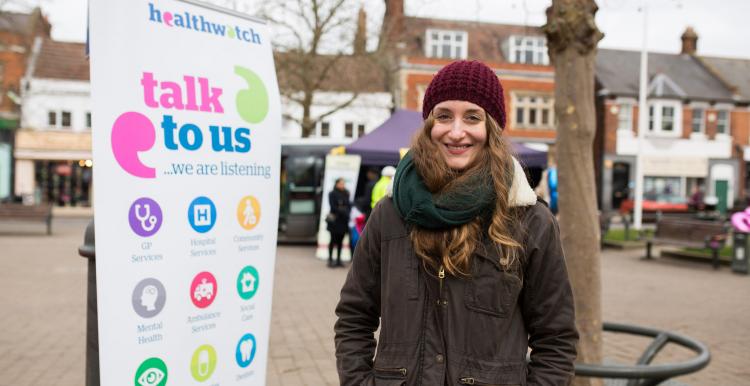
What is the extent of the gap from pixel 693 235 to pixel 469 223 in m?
13.4

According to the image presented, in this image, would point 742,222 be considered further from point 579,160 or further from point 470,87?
point 470,87

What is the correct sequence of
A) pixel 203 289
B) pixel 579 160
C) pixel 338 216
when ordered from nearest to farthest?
1. pixel 203 289
2. pixel 579 160
3. pixel 338 216

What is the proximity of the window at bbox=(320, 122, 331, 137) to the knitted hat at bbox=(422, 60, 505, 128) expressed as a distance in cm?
3365

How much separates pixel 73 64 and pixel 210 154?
35771 mm

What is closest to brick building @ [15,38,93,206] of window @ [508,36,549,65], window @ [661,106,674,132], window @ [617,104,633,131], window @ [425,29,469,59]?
window @ [425,29,469,59]

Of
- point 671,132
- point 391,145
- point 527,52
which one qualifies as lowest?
point 391,145

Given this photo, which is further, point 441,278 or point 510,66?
point 510,66

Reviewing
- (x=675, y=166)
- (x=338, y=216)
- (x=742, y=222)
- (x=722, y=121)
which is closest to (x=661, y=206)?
(x=675, y=166)

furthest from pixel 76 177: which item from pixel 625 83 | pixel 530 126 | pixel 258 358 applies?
pixel 258 358

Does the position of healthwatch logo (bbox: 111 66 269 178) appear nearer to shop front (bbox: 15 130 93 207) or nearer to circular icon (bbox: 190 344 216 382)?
circular icon (bbox: 190 344 216 382)

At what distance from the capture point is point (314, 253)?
15273 mm

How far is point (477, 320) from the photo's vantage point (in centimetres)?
198

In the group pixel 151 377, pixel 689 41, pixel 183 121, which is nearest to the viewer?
pixel 151 377

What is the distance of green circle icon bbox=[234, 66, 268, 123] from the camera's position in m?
3.13
